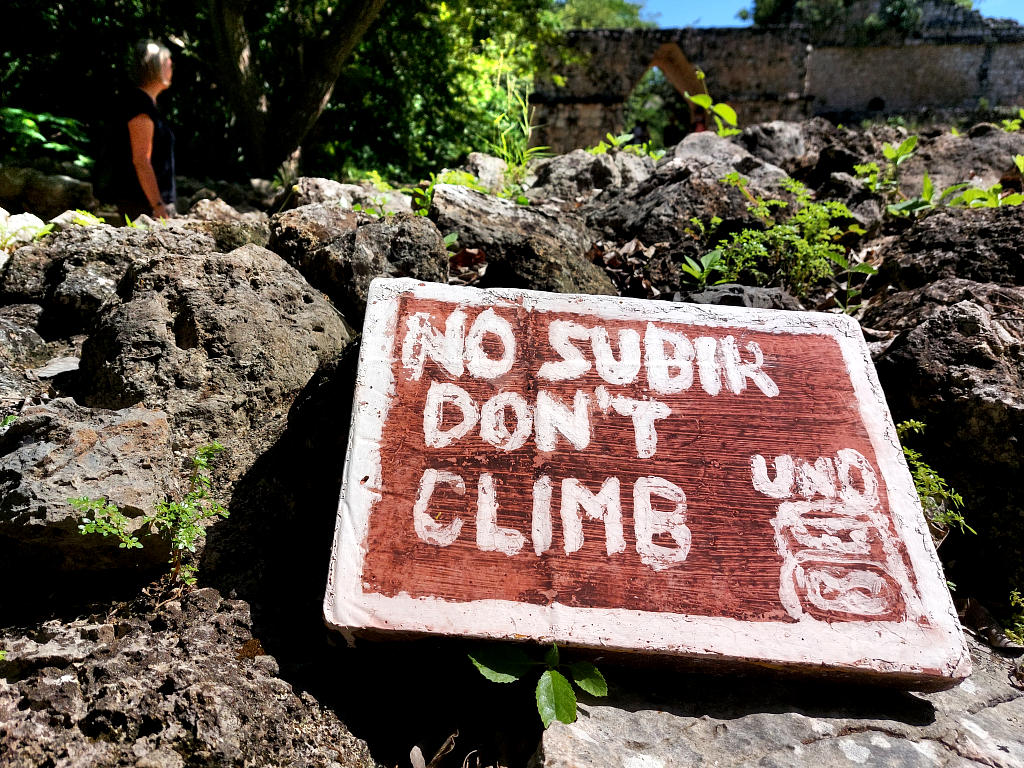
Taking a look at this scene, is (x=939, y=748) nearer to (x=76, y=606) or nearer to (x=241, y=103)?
(x=76, y=606)

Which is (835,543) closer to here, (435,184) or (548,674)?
(548,674)

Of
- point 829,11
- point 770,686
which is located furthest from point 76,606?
point 829,11

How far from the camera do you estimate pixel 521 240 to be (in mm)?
3268

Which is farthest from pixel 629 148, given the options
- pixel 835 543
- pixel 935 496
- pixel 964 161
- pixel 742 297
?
pixel 835 543

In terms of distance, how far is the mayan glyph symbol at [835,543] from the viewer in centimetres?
172

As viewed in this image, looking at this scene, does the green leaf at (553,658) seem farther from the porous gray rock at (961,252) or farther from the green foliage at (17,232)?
the green foliage at (17,232)

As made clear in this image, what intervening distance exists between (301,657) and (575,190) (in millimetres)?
3845

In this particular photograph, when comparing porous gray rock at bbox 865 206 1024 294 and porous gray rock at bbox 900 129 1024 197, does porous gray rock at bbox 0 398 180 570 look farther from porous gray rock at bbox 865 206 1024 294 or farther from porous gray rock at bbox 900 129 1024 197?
porous gray rock at bbox 900 129 1024 197

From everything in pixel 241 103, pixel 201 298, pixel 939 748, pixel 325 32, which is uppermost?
pixel 325 32

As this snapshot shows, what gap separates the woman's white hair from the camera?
13.2 feet

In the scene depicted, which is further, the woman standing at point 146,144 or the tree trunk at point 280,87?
the tree trunk at point 280,87

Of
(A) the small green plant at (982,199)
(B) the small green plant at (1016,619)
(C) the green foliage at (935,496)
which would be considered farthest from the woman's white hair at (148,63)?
(B) the small green plant at (1016,619)

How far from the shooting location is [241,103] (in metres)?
6.35

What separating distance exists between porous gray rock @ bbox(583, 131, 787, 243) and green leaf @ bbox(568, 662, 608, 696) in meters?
2.48
